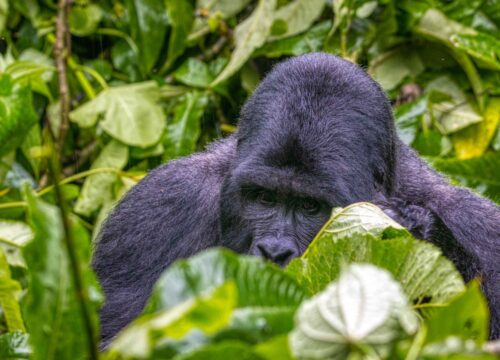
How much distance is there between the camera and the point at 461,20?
515 centimetres

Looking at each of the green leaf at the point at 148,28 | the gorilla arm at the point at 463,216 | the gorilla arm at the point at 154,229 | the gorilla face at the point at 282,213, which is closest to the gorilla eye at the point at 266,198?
the gorilla face at the point at 282,213

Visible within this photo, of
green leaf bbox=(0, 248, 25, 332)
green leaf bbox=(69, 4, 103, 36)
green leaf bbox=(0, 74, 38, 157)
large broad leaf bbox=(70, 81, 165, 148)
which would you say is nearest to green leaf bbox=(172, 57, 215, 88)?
large broad leaf bbox=(70, 81, 165, 148)

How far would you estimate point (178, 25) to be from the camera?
5141 millimetres

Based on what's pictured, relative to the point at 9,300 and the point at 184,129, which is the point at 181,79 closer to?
the point at 184,129

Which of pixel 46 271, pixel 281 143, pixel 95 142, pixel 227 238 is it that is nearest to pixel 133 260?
pixel 227 238

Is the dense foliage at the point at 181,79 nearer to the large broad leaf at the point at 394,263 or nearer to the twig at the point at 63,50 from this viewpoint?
the twig at the point at 63,50

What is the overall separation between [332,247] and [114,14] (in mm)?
3941

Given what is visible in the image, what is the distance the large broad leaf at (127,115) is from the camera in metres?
4.70

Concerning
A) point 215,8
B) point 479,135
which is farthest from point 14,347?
point 215,8

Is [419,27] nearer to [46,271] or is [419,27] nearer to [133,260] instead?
[133,260]

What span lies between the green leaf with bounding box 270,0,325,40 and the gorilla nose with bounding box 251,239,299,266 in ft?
7.98

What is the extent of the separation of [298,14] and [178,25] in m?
0.67

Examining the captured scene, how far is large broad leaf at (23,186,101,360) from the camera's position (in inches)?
52.9

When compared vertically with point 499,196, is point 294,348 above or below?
above
